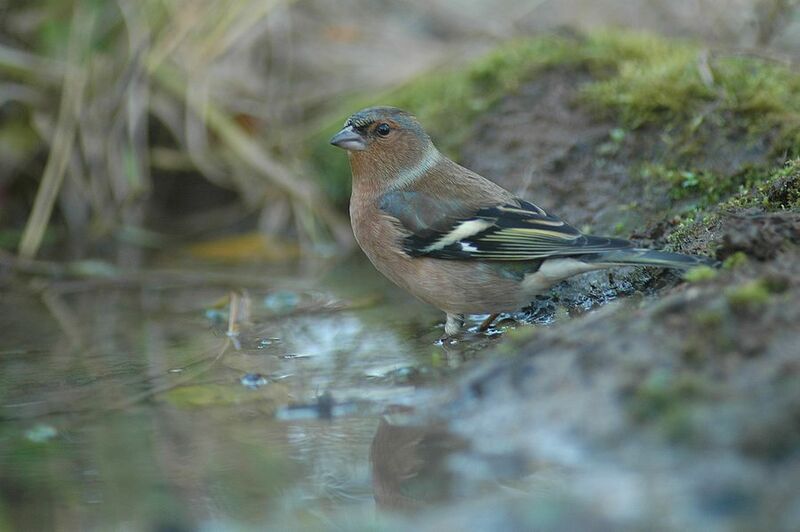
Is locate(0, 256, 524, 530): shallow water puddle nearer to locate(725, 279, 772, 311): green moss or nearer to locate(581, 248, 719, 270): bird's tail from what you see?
locate(581, 248, 719, 270): bird's tail

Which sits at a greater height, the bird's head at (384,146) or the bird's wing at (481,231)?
the bird's head at (384,146)

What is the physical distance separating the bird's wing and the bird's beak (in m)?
0.45

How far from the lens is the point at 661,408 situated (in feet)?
8.76

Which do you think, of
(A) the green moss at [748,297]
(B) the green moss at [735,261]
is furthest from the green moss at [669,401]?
(B) the green moss at [735,261]

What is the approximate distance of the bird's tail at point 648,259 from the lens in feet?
12.7

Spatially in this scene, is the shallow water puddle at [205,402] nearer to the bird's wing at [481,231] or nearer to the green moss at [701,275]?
the bird's wing at [481,231]

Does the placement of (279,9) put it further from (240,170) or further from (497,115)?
(497,115)

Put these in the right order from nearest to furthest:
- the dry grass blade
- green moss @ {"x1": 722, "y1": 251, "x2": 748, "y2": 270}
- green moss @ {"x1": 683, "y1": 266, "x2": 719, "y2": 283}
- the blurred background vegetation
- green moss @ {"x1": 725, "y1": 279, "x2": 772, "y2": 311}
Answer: green moss @ {"x1": 725, "y1": 279, "x2": 772, "y2": 311} → green moss @ {"x1": 683, "y1": 266, "x2": 719, "y2": 283} → green moss @ {"x1": 722, "y1": 251, "x2": 748, "y2": 270} → the dry grass blade → the blurred background vegetation

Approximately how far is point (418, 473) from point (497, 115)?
448cm

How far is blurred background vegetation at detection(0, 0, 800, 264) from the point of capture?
7.64 metres

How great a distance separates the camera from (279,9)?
8844 millimetres

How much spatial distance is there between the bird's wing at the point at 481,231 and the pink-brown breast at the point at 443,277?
50mm

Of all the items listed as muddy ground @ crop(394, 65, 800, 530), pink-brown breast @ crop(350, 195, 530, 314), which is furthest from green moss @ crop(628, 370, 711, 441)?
pink-brown breast @ crop(350, 195, 530, 314)

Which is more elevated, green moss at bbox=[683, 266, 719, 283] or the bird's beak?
the bird's beak
